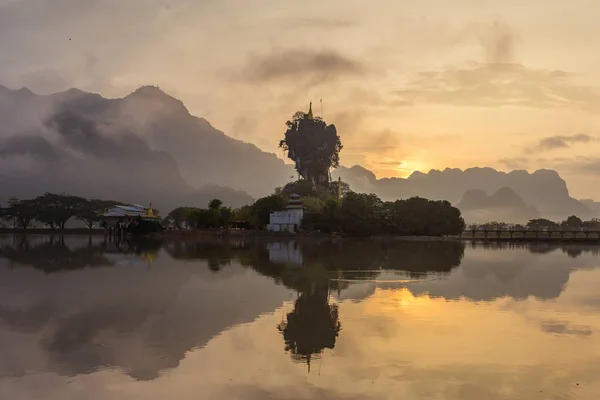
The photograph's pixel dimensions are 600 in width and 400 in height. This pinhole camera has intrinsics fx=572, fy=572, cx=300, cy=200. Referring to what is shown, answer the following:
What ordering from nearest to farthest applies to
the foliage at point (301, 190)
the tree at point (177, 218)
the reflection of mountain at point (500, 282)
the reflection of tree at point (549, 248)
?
the reflection of mountain at point (500, 282) < the reflection of tree at point (549, 248) < the foliage at point (301, 190) < the tree at point (177, 218)

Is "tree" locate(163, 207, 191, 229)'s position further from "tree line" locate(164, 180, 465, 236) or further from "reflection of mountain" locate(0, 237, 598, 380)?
"reflection of mountain" locate(0, 237, 598, 380)

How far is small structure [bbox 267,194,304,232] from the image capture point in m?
75.5

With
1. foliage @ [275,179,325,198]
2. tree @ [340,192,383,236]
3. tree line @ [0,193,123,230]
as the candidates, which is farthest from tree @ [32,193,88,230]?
tree @ [340,192,383,236]

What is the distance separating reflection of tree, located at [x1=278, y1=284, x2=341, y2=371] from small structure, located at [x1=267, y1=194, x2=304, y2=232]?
5663 cm

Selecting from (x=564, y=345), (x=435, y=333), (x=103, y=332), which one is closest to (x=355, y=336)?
(x=435, y=333)

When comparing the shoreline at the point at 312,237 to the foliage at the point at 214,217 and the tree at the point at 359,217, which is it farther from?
the foliage at the point at 214,217

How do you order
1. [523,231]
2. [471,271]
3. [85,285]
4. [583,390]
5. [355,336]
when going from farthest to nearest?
[523,231], [471,271], [85,285], [355,336], [583,390]

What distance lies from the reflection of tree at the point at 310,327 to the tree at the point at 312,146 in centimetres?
10097

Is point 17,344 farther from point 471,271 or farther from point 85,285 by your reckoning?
point 471,271

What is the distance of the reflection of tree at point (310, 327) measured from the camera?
11.9 meters

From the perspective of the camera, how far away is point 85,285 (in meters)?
21.6

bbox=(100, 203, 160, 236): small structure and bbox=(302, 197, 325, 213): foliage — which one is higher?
bbox=(302, 197, 325, 213): foliage

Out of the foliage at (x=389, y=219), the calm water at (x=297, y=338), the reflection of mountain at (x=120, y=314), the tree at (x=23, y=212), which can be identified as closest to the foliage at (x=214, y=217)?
the foliage at (x=389, y=219)

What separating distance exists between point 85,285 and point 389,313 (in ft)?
39.6
